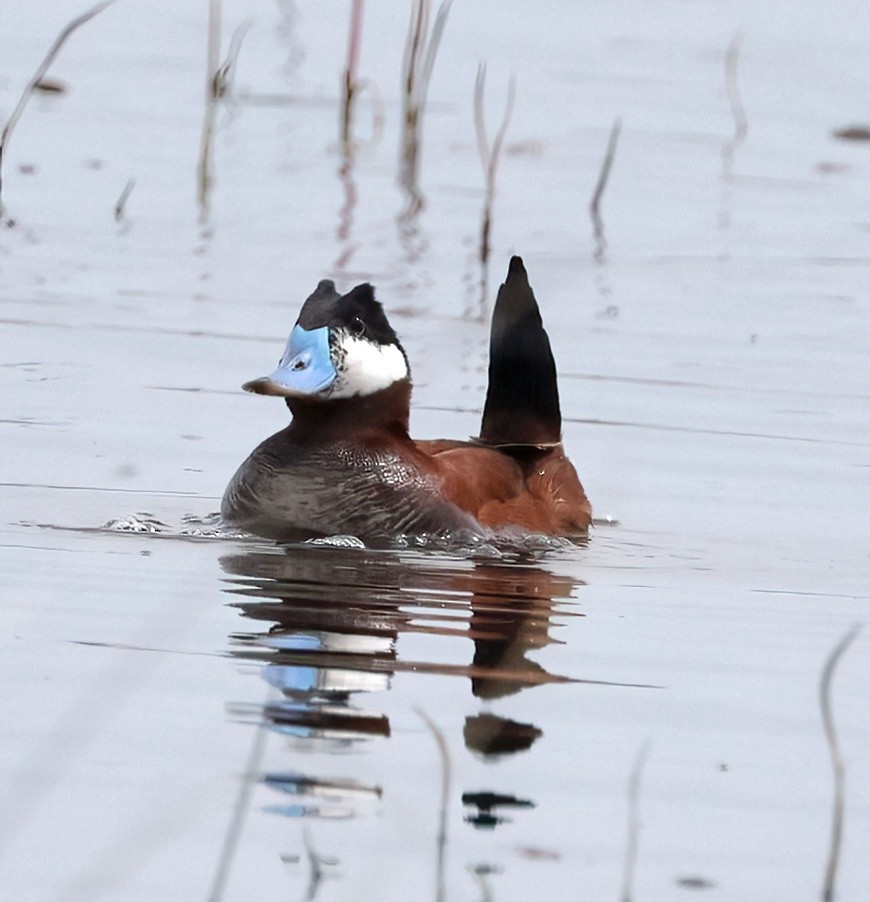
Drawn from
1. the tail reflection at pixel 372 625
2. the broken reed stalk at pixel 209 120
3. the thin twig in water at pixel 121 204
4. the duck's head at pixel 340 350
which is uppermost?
the broken reed stalk at pixel 209 120

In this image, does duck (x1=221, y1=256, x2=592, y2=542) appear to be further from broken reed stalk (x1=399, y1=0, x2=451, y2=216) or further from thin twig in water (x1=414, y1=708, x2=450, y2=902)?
broken reed stalk (x1=399, y1=0, x2=451, y2=216)

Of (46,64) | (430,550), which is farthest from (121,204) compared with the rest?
(430,550)

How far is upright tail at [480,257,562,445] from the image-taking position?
28.7 feet

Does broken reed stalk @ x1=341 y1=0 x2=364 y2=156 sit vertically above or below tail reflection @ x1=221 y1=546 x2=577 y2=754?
above

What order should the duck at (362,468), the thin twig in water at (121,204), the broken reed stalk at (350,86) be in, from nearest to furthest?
the duck at (362,468)
the thin twig in water at (121,204)
the broken reed stalk at (350,86)

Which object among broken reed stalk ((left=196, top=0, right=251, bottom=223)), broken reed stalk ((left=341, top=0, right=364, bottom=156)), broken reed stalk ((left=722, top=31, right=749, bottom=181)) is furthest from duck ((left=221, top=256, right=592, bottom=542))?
broken reed stalk ((left=722, top=31, right=749, bottom=181))

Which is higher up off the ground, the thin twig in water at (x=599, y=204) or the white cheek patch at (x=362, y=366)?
the thin twig in water at (x=599, y=204)

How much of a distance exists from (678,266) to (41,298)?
3577mm

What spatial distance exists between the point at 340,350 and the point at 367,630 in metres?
1.76

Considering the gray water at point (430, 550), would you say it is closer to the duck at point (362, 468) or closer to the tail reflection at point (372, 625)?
the tail reflection at point (372, 625)

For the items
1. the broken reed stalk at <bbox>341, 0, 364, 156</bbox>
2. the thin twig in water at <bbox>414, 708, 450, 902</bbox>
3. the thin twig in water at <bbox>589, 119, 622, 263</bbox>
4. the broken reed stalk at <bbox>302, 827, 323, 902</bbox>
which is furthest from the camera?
the broken reed stalk at <bbox>341, 0, 364, 156</bbox>

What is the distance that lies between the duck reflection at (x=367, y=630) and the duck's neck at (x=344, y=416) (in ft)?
1.63

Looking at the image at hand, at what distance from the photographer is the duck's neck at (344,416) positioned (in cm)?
820

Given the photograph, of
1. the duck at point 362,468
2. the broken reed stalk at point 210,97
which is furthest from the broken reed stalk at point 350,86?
the duck at point 362,468
